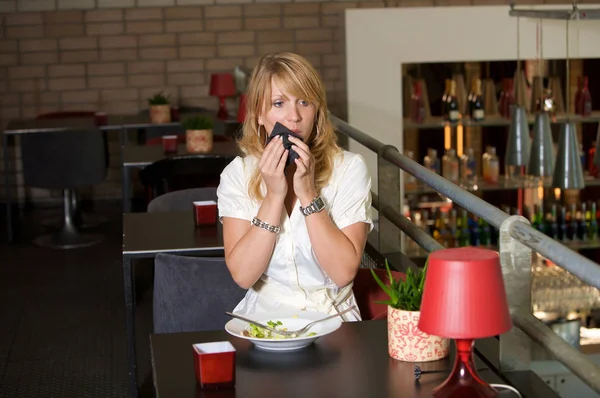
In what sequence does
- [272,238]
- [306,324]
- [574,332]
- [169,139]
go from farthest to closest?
1. [574,332]
2. [169,139]
3. [272,238]
4. [306,324]

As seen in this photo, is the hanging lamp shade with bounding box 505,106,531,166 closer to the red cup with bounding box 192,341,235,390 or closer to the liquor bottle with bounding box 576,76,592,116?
the liquor bottle with bounding box 576,76,592,116

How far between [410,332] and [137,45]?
629cm

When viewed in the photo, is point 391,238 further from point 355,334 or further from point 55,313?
point 55,313

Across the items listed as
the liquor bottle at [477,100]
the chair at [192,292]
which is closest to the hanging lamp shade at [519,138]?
the liquor bottle at [477,100]

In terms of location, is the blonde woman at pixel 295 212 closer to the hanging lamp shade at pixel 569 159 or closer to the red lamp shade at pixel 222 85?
the hanging lamp shade at pixel 569 159

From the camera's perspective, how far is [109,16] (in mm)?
7719

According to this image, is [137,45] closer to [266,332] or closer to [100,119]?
[100,119]

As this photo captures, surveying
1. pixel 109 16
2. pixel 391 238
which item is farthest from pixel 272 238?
pixel 109 16

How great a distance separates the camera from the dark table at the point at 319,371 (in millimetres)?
1737

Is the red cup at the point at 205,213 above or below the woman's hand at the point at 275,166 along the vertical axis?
below

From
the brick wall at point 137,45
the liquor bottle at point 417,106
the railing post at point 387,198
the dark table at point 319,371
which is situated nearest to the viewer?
the dark table at point 319,371

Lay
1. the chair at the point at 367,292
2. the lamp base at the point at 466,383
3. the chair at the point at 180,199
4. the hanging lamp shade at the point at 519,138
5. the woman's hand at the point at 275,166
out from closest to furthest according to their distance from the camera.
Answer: the lamp base at the point at 466,383
the woman's hand at the point at 275,166
the chair at the point at 367,292
the chair at the point at 180,199
the hanging lamp shade at the point at 519,138

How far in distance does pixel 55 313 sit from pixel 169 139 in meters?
1.16

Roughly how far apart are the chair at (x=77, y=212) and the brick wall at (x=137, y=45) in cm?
16
